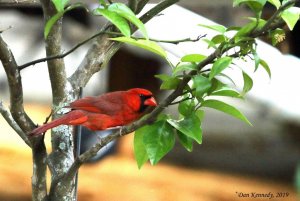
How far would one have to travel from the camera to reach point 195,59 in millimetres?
626

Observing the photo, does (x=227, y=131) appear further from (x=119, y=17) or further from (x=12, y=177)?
(x=119, y=17)

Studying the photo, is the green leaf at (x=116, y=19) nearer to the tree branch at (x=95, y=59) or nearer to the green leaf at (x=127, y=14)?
the green leaf at (x=127, y=14)

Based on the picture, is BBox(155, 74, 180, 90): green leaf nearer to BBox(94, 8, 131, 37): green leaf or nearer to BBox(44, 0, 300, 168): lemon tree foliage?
BBox(44, 0, 300, 168): lemon tree foliage

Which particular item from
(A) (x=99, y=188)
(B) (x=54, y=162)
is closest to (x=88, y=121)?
(B) (x=54, y=162)

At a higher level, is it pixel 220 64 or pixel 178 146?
pixel 220 64

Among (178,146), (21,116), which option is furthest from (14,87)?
(178,146)

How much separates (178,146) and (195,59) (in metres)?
0.88

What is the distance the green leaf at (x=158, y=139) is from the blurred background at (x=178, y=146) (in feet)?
2.49

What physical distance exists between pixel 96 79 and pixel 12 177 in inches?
15.6

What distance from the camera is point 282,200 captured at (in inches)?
54.8

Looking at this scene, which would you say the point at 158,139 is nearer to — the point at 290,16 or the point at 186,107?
the point at 186,107

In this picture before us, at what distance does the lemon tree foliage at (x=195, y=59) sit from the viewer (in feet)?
1.74

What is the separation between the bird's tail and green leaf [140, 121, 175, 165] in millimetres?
130

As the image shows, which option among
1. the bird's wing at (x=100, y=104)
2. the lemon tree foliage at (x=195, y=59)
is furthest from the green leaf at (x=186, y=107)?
the bird's wing at (x=100, y=104)
